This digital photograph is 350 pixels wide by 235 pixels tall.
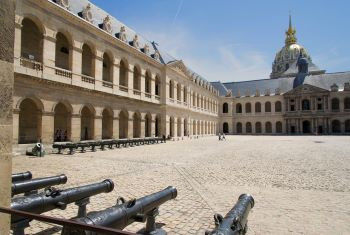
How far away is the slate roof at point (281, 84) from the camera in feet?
209

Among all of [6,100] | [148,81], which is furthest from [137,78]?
[6,100]

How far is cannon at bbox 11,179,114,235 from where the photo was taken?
142 inches

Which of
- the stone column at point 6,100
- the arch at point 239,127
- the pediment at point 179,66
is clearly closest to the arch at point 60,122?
the pediment at point 179,66

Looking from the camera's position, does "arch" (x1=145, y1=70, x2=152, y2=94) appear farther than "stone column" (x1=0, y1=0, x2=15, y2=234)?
Yes

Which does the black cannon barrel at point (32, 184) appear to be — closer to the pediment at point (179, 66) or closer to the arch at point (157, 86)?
the arch at point (157, 86)

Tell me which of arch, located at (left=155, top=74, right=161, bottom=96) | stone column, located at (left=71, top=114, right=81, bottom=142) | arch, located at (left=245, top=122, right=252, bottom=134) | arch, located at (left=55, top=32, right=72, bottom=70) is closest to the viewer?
stone column, located at (left=71, top=114, right=81, bottom=142)

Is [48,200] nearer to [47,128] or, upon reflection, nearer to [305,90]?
[47,128]

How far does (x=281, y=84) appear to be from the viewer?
69.9 m

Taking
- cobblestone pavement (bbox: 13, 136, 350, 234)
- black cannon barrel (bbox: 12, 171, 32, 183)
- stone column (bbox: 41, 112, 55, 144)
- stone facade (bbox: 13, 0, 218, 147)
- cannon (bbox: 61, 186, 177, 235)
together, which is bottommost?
cobblestone pavement (bbox: 13, 136, 350, 234)

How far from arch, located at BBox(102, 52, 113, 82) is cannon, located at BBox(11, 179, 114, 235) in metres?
21.1

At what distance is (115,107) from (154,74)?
9.34m

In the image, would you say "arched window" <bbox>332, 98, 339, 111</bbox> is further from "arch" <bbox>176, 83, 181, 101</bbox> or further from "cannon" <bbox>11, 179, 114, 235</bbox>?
"cannon" <bbox>11, 179, 114, 235</bbox>

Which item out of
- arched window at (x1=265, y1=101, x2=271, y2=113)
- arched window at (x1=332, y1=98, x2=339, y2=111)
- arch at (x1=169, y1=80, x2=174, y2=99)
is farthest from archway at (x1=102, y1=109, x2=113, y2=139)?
arched window at (x1=332, y1=98, x2=339, y2=111)

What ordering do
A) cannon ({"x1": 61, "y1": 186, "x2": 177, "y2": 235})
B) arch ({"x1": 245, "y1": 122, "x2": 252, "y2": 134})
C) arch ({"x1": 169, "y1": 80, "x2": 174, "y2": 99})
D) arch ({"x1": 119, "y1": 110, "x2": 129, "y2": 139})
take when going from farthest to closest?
1. arch ({"x1": 245, "y1": 122, "x2": 252, "y2": 134})
2. arch ({"x1": 169, "y1": 80, "x2": 174, "y2": 99})
3. arch ({"x1": 119, "y1": 110, "x2": 129, "y2": 139})
4. cannon ({"x1": 61, "y1": 186, "x2": 177, "y2": 235})
